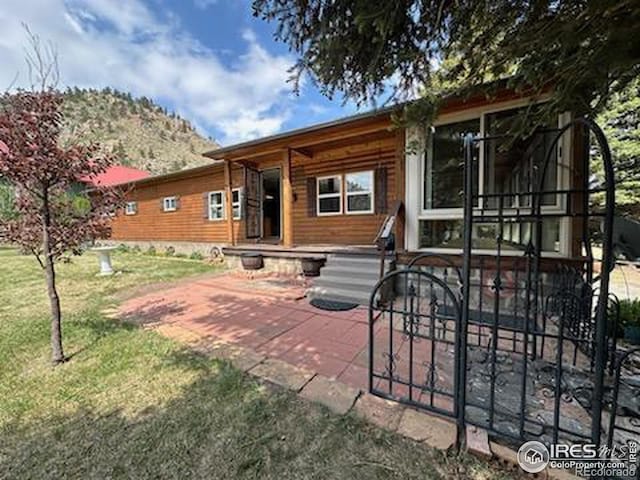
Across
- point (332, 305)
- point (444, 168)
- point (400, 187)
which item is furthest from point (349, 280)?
point (444, 168)

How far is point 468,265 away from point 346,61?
2087mm

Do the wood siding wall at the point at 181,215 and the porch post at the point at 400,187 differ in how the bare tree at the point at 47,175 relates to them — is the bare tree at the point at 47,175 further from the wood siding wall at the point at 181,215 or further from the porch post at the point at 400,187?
the wood siding wall at the point at 181,215

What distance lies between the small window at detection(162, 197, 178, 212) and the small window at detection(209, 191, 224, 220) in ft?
6.91

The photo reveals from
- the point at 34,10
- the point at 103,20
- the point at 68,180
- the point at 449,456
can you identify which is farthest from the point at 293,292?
the point at 103,20

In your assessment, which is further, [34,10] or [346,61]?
[34,10]

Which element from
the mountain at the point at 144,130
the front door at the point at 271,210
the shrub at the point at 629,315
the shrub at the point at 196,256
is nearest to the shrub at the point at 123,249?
the shrub at the point at 196,256

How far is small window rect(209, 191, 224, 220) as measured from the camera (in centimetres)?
1011

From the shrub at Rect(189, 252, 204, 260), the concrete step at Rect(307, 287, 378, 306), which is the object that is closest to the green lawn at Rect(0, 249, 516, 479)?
the concrete step at Rect(307, 287, 378, 306)

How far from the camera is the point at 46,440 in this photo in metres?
1.83

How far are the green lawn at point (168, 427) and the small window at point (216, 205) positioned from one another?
728 centimetres

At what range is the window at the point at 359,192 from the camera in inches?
285

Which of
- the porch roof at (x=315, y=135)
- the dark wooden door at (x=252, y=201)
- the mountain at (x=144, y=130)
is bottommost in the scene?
the dark wooden door at (x=252, y=201)

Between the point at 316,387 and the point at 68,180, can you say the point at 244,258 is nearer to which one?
the point at 68,180

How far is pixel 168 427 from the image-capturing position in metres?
1.92
